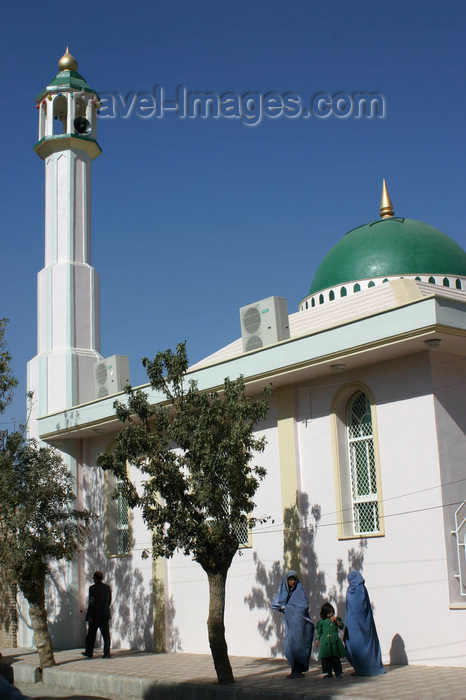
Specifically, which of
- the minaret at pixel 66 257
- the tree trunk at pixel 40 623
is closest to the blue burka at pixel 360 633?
the tree trunk at pixel 40 623

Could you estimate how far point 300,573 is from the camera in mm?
12258

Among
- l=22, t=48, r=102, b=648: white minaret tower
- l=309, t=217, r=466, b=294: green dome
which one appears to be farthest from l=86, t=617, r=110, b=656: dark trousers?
l=309, t=217, r=466, b=294: green dome

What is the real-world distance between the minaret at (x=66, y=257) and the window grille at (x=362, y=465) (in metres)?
7.98

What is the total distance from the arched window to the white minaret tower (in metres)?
7.22

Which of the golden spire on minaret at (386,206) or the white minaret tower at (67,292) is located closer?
the white minaret tower at (67,292)

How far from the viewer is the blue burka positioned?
10.1 meters

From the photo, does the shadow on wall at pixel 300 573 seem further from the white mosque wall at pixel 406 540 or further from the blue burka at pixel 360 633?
the blue burka at pixel 360 633

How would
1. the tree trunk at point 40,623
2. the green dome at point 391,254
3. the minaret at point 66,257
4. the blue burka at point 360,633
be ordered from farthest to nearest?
1. the green dome at point 391,254
2. the minaret at point 66,257
3. the tree trunk at point 40,623
4. the blue burka at point 360,633

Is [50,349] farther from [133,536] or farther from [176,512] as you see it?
[176,512]

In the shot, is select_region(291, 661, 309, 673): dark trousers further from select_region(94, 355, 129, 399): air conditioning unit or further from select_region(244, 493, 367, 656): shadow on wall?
select_region(94, 355, 129, 399): air conditioning unit

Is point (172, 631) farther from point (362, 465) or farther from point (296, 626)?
point (362, 465)

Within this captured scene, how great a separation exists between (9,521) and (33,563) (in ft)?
2.49

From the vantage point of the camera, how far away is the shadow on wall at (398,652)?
10758 mm

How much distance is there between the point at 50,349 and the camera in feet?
62.3
